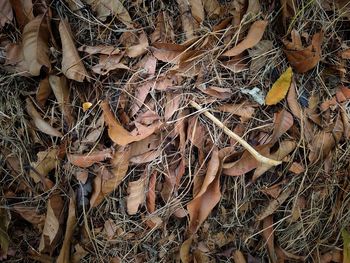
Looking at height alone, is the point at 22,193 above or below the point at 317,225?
above

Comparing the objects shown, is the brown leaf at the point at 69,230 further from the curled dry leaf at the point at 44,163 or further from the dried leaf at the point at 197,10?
the dried leaf at the point at 197,10

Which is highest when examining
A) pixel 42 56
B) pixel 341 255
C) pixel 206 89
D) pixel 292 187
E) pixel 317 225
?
pixel 42 56

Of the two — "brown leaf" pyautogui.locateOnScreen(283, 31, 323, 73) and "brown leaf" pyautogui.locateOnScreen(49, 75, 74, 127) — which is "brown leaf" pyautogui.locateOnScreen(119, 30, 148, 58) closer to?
"brown leaf" pyautogui.locateOnScreen(49, 75, 74, 127)

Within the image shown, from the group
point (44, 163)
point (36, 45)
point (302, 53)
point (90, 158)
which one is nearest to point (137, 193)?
point (90, 158)

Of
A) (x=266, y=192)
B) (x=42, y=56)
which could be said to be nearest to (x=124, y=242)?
(x=266, y=192)

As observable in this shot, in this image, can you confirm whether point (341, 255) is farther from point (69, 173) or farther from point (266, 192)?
point (69, 173)

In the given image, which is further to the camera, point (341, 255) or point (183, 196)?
point (341, 255)

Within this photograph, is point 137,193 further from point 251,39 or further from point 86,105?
point 251,39

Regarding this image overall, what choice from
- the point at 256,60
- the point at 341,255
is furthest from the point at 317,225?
the point at 256,60
